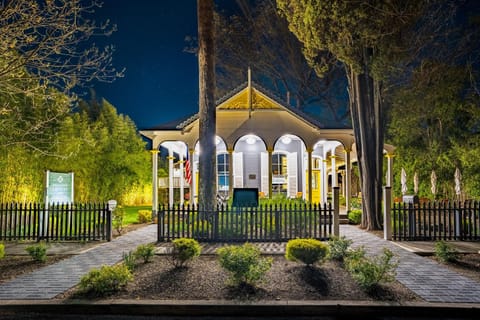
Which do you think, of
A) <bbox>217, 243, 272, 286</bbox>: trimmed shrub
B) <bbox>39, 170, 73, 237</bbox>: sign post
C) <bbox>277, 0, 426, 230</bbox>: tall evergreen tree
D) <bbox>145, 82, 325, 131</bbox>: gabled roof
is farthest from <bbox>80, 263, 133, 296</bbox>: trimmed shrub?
<bbox>145, 82, 325, 131</bbox>: gabled roof

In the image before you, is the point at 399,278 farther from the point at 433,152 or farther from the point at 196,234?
the point at 433,152

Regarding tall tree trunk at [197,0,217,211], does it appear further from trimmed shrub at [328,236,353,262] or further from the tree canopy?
trimmed shrub at [328,236,353,262]

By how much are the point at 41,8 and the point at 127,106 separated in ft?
231

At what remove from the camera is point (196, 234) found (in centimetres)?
984

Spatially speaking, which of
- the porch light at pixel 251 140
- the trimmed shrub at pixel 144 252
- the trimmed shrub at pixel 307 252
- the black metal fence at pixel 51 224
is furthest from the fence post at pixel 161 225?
the porch light at pixel 251 140

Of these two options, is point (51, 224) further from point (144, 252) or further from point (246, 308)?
point (246, 308)

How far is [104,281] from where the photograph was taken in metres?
5.30

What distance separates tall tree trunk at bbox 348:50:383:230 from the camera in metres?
13.2

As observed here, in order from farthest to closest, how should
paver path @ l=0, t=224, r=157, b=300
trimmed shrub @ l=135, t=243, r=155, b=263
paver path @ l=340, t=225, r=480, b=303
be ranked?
trimmed shrub @ l=135, t=243, r=155, b=263
paver path @ l=0, t=224, r=157, b=300
paver path @ l=340, t=225, r=480, b=303

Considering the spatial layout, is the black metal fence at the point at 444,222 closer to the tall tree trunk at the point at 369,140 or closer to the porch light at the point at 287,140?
the tall tree trunk at the point at 369,140

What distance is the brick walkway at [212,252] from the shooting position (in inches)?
210

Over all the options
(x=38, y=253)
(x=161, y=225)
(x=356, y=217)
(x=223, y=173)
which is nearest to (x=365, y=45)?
(x=356, y=217)

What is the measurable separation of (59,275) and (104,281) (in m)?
1.71

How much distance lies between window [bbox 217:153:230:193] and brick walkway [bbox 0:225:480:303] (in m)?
11.9
